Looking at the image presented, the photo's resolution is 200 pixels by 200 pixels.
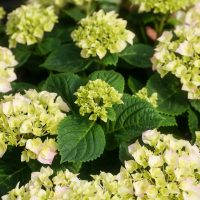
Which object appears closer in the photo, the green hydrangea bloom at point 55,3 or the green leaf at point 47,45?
the green leaf at point 47,45

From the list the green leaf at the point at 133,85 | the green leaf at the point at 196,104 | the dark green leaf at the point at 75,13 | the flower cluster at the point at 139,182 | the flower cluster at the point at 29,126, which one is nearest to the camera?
the flower cluster at the point at 139,182

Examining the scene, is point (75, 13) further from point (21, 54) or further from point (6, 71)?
point (6, 71)

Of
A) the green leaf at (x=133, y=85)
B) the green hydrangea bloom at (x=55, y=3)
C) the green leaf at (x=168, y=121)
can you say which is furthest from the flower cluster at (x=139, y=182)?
the green hydrangea bloom at (x=55, y=3)

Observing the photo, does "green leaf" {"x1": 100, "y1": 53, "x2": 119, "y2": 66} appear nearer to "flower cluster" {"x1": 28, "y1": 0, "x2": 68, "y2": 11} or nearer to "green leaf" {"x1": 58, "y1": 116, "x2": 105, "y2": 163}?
"green leaf" {"x1": 58, "y1": 116, "x2": 105, "y2": 163}

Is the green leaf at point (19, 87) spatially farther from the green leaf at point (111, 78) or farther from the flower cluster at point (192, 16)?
the flower cluster at point (192, 16)

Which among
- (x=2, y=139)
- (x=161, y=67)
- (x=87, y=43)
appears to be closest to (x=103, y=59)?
(x=87, y=43)

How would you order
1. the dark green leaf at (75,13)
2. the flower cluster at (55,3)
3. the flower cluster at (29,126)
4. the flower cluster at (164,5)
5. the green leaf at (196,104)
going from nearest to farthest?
the flower cluster at (29,126) → the green leaf at (196,104) → the flower cluster at (164,5) → the dark green leaf at (75,13) → the flower cluster at (55,3)

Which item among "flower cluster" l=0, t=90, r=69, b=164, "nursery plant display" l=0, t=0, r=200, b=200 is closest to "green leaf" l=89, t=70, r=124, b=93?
"nursery plant display" l=0, t=0, r=200, b=200

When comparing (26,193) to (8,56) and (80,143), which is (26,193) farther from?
(8,56)
